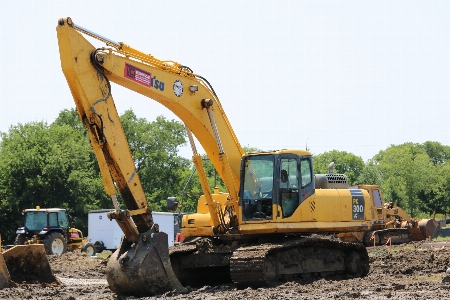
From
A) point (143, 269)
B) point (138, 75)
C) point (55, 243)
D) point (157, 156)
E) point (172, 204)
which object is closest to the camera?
point (143, 269)

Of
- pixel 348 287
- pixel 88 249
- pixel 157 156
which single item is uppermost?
pixel 157 156

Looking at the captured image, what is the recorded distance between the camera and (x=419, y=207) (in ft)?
313

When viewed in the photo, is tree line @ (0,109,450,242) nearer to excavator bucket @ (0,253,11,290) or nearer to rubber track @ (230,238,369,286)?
rubber track @ (230,238,369,286)

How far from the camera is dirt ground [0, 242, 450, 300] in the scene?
1304cm

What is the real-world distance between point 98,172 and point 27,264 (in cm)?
5145

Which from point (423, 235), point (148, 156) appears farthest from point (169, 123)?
point (423, 235)

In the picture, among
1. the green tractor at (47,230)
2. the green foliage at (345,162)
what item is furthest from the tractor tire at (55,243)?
the green foliage at (345,162)

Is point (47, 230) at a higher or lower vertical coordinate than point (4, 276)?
higher

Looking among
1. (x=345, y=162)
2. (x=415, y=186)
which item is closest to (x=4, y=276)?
(x=415, y=186)

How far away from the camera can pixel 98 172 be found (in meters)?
69.5

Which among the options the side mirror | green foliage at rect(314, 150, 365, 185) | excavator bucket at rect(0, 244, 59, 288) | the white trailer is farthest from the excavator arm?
green foliage at rect(314, 150, 365, 185)

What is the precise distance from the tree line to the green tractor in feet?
21.8

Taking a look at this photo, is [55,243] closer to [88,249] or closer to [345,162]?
[88,249]

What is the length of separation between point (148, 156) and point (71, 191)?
22.6 meters
